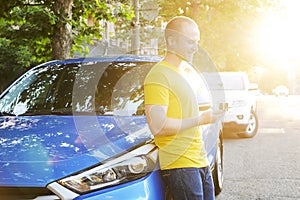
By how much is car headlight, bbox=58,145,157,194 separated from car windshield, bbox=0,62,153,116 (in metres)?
0.98

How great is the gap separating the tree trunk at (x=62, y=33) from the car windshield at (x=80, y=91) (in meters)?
4.96

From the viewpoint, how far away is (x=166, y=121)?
8.95 ft

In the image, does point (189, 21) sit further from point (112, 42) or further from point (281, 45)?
point (281, 45)

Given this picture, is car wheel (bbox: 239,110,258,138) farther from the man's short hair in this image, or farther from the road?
the man's short hair

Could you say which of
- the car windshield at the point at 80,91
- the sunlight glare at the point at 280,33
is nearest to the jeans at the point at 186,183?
the car windshield at the point at 80,91

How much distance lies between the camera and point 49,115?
403cm

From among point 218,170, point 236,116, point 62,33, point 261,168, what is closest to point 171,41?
point 218,170

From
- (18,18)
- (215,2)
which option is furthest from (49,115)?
(215,2)

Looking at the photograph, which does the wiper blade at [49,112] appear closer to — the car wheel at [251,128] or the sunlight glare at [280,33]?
the car wheel at [251,128]

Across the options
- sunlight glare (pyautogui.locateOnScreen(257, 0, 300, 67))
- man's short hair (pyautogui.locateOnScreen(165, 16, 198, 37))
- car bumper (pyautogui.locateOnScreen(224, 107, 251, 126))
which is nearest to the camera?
man's short hair (pyautogui.locateOnScreen(165, 16, 198, 37))

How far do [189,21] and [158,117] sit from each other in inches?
24.5

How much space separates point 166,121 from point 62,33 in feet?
25.0

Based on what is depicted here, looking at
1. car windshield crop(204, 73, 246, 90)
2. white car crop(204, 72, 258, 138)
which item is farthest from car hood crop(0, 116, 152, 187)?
car windshield crop(204, 73, 246, 90)

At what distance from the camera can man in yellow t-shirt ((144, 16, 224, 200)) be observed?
277 centimetres
